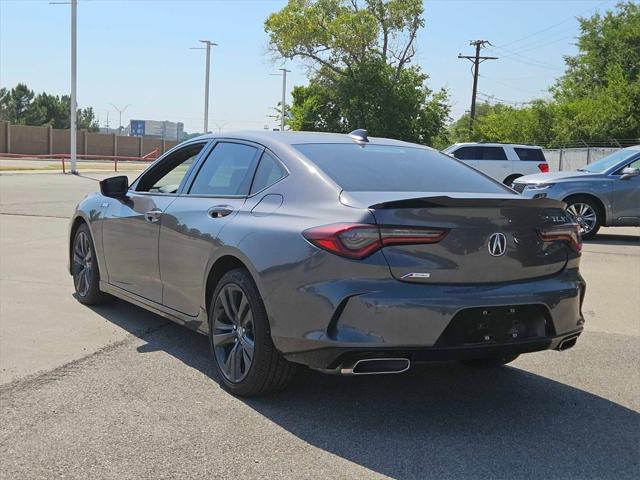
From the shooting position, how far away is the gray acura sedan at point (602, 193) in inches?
495

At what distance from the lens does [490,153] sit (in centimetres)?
2223

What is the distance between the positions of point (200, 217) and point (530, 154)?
1944 centimetres

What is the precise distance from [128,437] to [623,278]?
7194 mm

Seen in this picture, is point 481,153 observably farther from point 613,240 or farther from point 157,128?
point 157,128

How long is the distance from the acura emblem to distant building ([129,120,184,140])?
156 m

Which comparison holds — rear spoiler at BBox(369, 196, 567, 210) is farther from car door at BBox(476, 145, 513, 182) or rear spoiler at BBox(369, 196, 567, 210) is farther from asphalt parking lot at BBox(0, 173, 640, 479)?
car door at BBox(476, 145, 513, 182)

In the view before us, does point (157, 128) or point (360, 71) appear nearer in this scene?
point (360, 71)

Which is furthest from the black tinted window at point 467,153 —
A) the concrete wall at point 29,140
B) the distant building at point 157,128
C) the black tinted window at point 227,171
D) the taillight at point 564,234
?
the distant building at point 157,128

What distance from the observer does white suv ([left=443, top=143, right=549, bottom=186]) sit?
869 inches

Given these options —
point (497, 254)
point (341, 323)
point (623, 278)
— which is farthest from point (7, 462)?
point (623, 278)

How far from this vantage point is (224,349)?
173 inches

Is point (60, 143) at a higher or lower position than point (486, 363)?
higher

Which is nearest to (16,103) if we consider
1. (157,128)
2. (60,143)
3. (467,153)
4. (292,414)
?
(60,143)

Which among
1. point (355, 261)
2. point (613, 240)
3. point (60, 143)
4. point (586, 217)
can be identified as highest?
point (60, 143)
